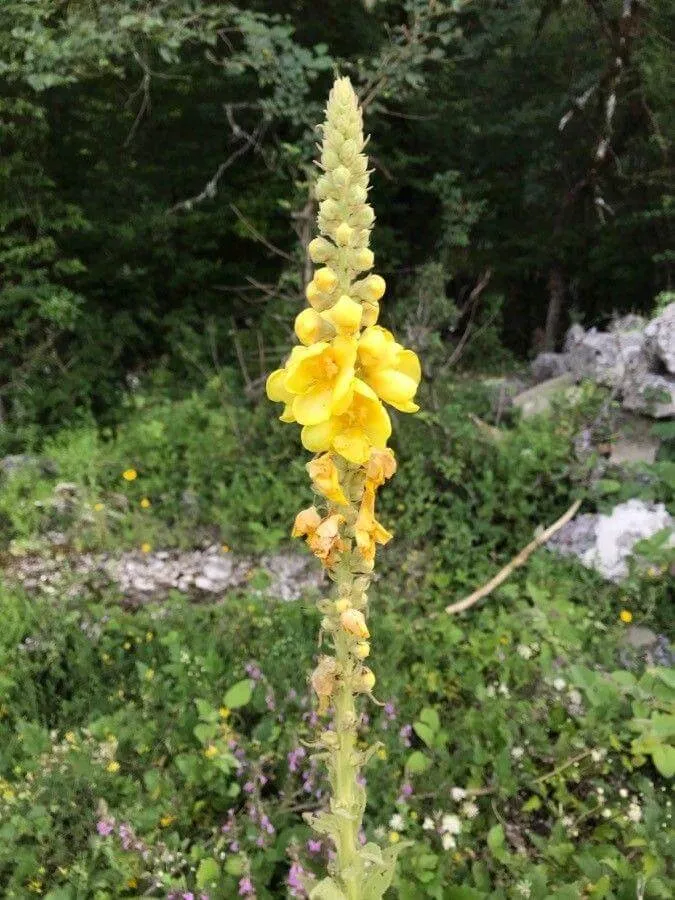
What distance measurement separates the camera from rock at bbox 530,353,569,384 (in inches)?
272

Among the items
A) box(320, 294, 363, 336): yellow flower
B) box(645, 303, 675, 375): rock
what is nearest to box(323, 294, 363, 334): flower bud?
box(320, 294, 363, 336): yellow flower

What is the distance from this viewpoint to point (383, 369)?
4.76 ft

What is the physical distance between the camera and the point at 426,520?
446 centimetres

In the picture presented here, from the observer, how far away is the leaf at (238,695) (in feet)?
9.51

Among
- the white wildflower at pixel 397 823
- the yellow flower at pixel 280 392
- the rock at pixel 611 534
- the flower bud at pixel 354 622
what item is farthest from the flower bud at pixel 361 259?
the rock at pixel 611 534

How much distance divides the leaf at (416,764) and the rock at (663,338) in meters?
3.35

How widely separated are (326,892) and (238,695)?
143cm

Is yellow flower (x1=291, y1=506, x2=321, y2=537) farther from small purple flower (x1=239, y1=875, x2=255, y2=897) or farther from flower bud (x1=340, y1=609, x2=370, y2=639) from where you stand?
small purple flower (x1=239, y1=875, x2=255, y2=897)

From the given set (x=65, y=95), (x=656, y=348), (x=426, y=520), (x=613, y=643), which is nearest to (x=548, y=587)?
(x=613, y=643)

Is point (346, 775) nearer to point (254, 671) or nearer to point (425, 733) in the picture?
point (425, 733)

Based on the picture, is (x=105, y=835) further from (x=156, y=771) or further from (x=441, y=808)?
(x=441, y=808)

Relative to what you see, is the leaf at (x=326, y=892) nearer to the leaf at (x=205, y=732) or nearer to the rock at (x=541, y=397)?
the leaf at (x=205, y=732)

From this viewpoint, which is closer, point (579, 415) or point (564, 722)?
point (564, 722)

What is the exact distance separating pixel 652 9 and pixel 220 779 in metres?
7.17
